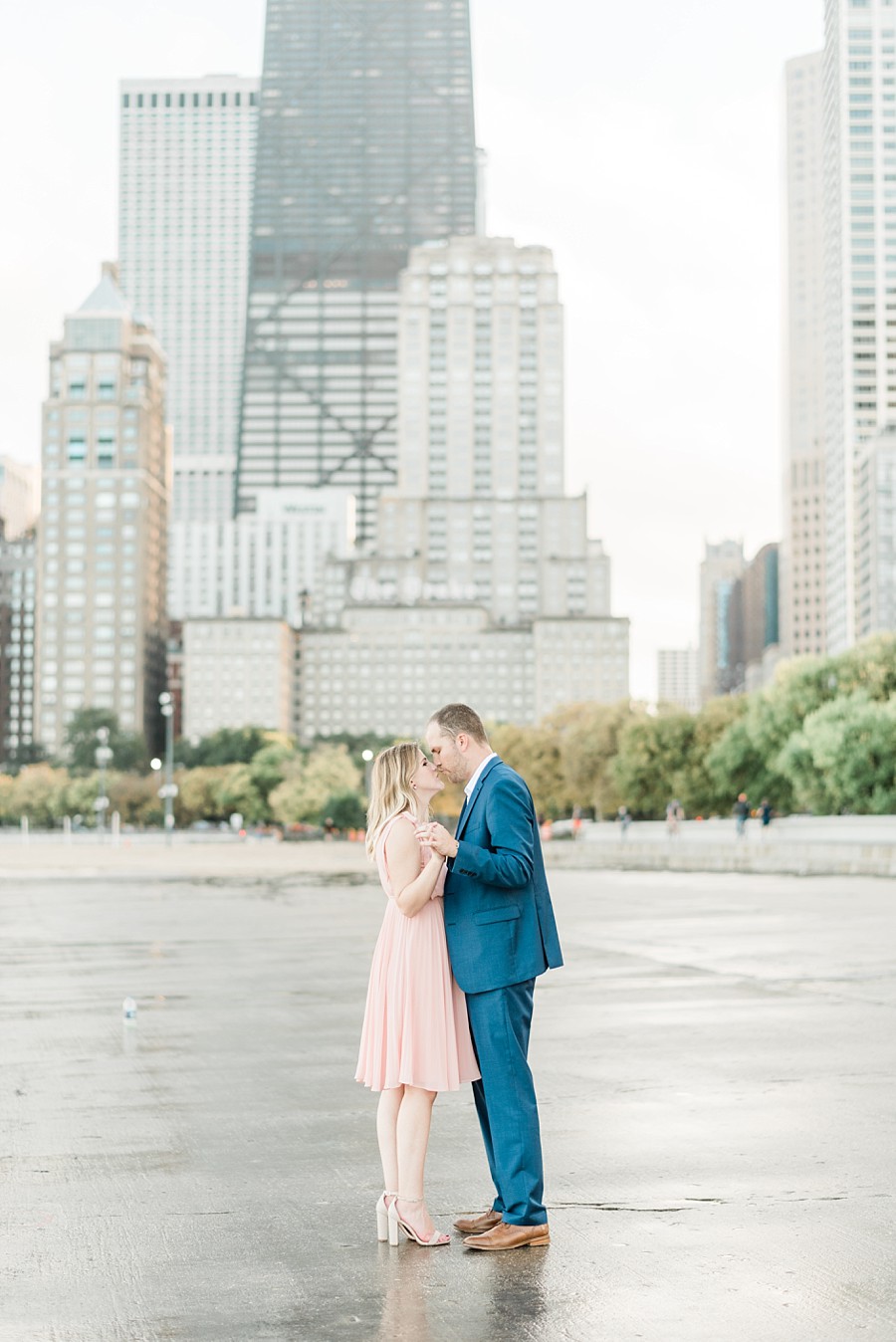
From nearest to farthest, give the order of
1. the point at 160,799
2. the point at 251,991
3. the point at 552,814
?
the point at 251,991 → the point at 552,814 → the point at 160,799

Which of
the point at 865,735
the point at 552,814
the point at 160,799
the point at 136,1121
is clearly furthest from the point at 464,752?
the point at 160,799

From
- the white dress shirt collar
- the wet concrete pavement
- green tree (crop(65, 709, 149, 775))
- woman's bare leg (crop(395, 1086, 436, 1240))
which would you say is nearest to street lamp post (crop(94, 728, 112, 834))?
green tree (crop(65, 709, 149, 775))

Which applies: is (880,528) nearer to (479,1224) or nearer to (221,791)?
(221,791)

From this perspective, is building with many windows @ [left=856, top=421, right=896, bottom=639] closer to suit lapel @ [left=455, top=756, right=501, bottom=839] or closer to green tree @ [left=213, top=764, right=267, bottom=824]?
green tree @ [left=213, top=764, right=267, bottom=824]

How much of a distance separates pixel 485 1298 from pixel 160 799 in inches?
5878

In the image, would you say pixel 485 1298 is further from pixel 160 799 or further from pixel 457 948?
pixel 160 799

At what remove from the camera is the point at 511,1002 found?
18.9 ft

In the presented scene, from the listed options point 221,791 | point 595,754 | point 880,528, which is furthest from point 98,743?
point 595,754

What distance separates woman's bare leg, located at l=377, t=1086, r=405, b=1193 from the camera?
18.9 feet

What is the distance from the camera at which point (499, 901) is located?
582cm

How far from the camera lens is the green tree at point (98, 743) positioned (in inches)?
7032

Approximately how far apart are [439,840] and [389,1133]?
3.86 ft

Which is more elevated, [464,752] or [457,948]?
Answer: [464,752]

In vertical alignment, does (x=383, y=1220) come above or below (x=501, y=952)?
below
